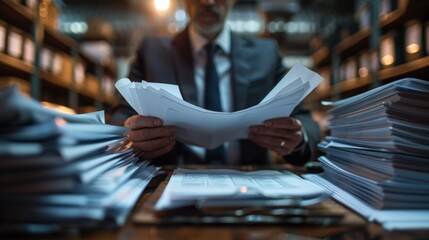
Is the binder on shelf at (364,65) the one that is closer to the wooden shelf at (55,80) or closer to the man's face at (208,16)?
the man's face at (208,16)

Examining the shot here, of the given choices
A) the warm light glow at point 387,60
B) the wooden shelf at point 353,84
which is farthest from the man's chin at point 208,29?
the wooden shelf at point 353,84

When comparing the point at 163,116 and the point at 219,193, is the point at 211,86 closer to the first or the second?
the point at 163,116

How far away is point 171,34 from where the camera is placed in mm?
3211

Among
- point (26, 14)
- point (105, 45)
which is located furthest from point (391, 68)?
point (105, 45)

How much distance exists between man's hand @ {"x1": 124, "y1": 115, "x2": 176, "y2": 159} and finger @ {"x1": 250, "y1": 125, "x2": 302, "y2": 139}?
20 centimetres

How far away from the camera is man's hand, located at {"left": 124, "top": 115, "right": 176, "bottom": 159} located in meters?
0.70

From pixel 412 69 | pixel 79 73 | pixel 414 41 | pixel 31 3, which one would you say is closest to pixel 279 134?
pixel 412 69

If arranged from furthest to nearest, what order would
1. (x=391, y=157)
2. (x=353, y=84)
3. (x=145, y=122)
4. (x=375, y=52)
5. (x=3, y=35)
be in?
(x=353, y=84) → (x=375, y=52) → (x=3, y=35) → (x=145, y=122) → (x=391, y=157)

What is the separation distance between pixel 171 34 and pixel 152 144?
2666 millimetres

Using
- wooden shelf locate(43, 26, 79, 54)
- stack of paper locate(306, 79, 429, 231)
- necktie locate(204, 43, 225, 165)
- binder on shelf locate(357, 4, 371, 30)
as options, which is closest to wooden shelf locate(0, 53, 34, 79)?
wooden shelf locate(43, 26, 79, 54)

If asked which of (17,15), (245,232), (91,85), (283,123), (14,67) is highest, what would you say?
(17,15)

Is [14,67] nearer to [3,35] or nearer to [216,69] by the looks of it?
[3,35]

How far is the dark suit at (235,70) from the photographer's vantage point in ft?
4.08

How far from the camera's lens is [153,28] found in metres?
4.65
